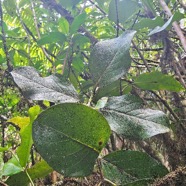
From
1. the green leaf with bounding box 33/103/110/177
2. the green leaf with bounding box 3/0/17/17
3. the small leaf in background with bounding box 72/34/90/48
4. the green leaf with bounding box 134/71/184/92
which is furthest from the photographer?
the green leaf with bounding box 3/0/17/17

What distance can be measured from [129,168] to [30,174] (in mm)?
195

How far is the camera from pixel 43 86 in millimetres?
475

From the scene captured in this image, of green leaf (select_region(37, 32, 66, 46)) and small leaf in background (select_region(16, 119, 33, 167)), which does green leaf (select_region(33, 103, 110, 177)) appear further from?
green leaf (select_region(37, 32, 66, 46))

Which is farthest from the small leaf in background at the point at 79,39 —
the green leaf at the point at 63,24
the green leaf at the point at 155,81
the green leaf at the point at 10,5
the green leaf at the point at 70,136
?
the green leaf at the point at 70,136

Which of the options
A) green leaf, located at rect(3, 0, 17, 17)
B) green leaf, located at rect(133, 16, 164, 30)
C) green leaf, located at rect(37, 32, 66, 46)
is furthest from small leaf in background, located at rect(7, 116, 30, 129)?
green leaf, located at rect(3, 0, 17, 17)

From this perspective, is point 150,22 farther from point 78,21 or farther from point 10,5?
point 10,5

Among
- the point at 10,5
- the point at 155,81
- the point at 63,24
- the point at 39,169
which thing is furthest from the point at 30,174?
the point at 10,5

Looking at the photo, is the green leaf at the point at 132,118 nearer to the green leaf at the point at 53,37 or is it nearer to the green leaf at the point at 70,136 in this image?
the green leaf at the point at 70,136

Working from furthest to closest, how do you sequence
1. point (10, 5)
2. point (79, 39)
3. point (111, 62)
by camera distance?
point (10, 5), point (79, 39), point (111, 62)

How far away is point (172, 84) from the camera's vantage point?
64 centimetres

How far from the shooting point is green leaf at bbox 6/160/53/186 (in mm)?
509

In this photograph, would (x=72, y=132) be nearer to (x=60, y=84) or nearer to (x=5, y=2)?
(x=60, y=84)

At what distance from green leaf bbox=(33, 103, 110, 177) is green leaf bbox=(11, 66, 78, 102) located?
86mm

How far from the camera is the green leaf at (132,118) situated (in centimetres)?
44
